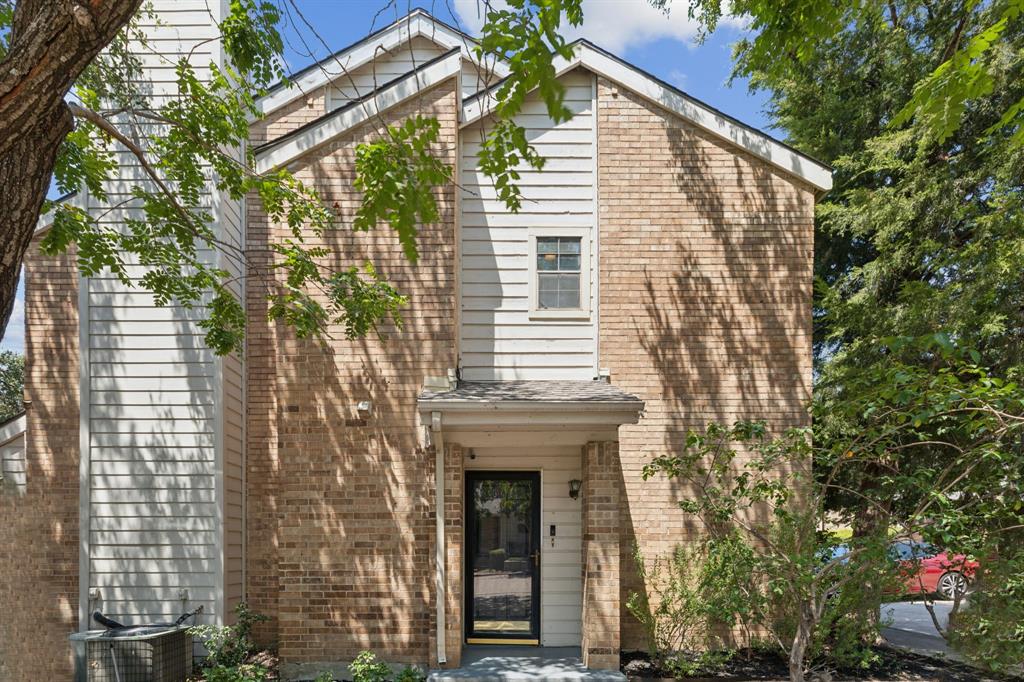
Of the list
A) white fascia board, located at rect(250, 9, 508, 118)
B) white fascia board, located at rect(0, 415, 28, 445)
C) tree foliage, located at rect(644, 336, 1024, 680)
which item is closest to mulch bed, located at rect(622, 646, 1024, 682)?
tree foliage, located at rect(644, 336, 1024, 680)

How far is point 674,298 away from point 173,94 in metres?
7.34

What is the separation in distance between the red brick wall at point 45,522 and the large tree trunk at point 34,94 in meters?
7.22

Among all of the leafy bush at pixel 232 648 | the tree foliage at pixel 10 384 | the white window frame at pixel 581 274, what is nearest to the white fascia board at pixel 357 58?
the white window frame at pixel 581 274

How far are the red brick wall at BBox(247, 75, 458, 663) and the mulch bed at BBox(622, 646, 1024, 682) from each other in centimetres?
267

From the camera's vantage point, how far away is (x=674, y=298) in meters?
9.38

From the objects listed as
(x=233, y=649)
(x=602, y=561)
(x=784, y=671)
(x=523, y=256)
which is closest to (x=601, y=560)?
(x=602, y=561)

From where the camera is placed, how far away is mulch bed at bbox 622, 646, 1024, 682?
830 centimetres

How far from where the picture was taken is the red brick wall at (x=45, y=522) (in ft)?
29.9

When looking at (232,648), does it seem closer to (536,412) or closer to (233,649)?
(233,649)

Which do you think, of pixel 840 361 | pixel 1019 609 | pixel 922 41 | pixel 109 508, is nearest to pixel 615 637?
pixel 1019 609

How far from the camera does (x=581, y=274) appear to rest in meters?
9.41

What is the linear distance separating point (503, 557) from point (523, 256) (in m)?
3.97

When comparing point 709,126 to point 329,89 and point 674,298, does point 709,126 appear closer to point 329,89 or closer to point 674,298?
point 674,298

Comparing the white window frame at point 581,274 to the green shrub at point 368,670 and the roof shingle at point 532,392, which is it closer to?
the roof shingle at point 532,392
